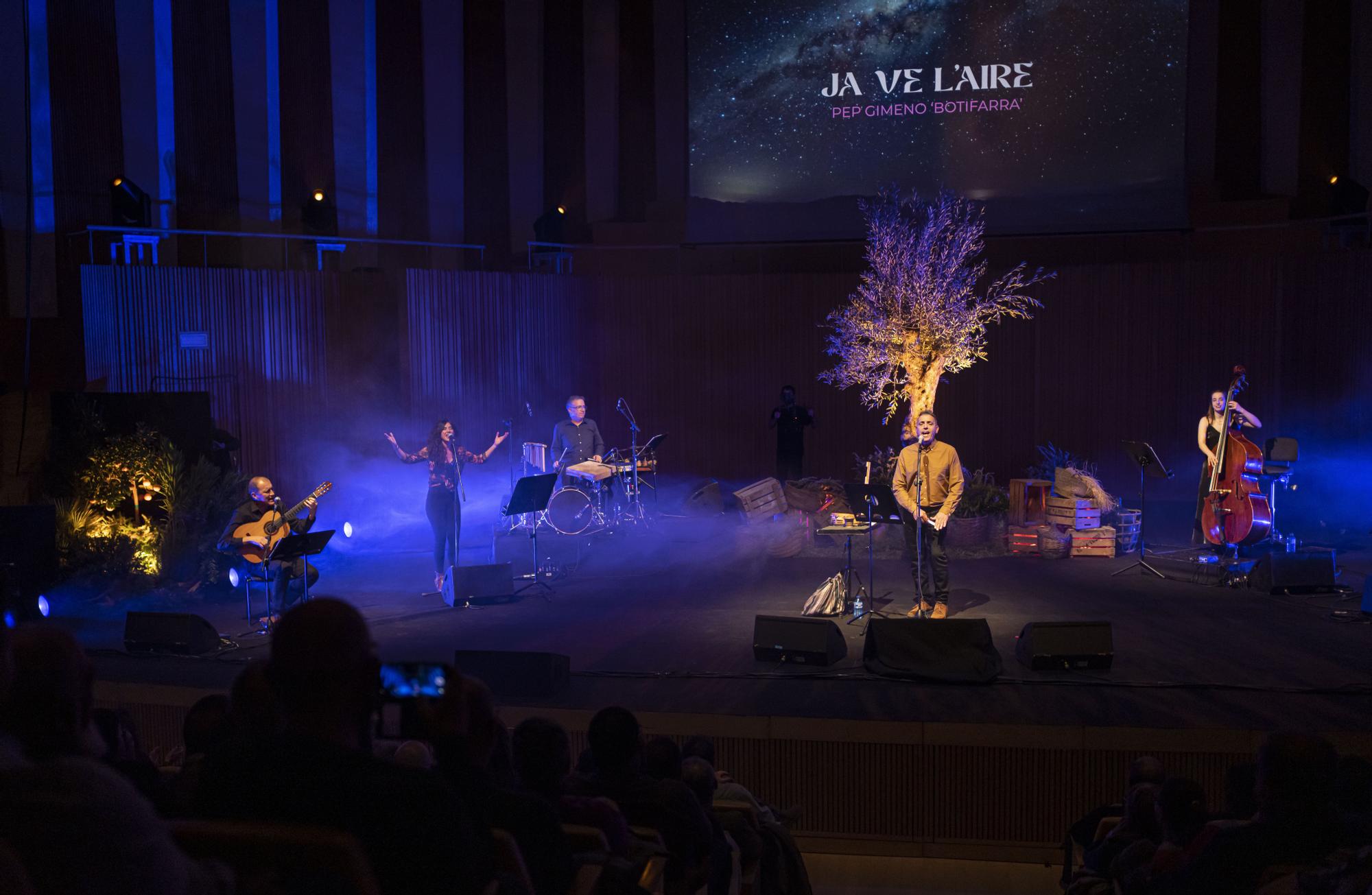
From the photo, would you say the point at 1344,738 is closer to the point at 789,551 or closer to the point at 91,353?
the point at 789,551

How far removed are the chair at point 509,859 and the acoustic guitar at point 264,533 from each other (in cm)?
650

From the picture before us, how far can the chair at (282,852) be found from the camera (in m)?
1.70

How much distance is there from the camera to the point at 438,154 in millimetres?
16266

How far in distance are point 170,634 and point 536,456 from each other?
528 centimetres

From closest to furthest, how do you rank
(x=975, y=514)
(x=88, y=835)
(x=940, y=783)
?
1. (x=88, y=835)
2. (x=940, y=783)
3. (x=975, y=514)

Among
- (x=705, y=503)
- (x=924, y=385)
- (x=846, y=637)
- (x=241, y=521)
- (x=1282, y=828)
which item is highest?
(x=924, y=385)

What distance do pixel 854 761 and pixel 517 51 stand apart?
13946mm

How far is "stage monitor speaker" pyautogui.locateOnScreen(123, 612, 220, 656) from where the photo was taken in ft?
24.5

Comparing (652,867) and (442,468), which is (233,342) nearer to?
(442,468)

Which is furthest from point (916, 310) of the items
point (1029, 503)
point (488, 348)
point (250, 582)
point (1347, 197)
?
point (250, 582)

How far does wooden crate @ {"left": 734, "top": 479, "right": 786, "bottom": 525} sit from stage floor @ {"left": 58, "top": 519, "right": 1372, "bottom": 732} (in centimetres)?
123

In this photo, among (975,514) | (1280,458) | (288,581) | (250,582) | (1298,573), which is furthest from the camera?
(975,514)

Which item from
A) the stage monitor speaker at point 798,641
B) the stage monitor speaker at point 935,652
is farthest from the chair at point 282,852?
the stage monitor speaker at point 798,641

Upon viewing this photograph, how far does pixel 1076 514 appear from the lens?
11.3m
